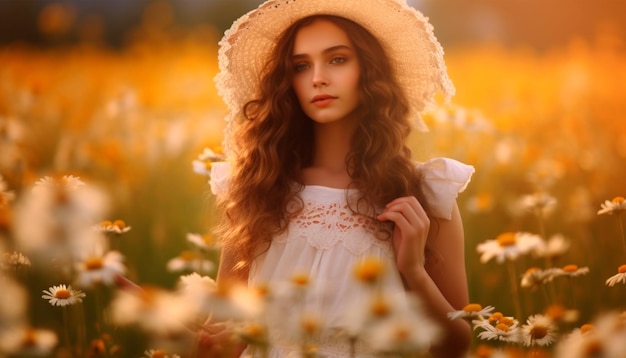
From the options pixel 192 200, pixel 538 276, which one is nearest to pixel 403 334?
pixel 538 276

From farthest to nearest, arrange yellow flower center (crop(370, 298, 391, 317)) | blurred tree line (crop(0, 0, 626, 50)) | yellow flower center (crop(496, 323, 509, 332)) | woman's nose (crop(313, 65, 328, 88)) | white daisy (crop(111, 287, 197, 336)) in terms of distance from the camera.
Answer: blurred tree line (crop(0, 0, 626, 50)), woman's nose (crop(313, 65, 328, 88)), yellow flower center (crop(496, 323, 509, 332)), yellow flower center (crop(370, 298, 391, 317)), white daisy (crop(111, 287, 197, 336))

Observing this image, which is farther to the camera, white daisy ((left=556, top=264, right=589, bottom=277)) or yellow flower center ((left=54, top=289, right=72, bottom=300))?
white daisy ((left=556, top=264, right=589, bottom=277))

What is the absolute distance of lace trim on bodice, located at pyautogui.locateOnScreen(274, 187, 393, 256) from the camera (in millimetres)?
2363

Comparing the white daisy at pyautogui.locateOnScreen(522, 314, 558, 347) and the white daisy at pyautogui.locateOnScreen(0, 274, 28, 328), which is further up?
the white daisy at pyautogui.locateOnScreen(522, 314, 558, 347)

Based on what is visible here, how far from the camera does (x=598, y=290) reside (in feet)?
10.2

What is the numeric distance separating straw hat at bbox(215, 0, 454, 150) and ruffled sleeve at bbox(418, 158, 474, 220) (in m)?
0.24

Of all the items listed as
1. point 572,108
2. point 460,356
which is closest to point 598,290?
point 460,356

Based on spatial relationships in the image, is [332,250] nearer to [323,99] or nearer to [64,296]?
[323,99]

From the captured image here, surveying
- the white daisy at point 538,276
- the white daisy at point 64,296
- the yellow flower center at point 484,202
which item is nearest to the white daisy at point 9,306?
the white daisy at point 64,296

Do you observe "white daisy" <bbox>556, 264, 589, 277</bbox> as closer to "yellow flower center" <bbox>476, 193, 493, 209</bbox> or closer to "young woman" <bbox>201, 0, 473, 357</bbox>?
"young woman" <bbox>201, 0, 473, 357</bbox>

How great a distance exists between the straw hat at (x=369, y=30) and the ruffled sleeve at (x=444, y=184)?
0.79 feet

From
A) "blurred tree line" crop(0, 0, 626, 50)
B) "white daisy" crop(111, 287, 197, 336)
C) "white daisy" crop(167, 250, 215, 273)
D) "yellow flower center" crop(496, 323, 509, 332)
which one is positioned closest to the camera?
"white daisy" crop(111, 287, 197, 336)

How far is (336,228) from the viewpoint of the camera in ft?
7.82

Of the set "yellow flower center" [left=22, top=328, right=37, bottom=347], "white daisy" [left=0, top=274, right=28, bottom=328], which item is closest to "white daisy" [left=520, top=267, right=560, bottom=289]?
"yellow flower center" [left=22, top=328, right=37, bottom=347]
